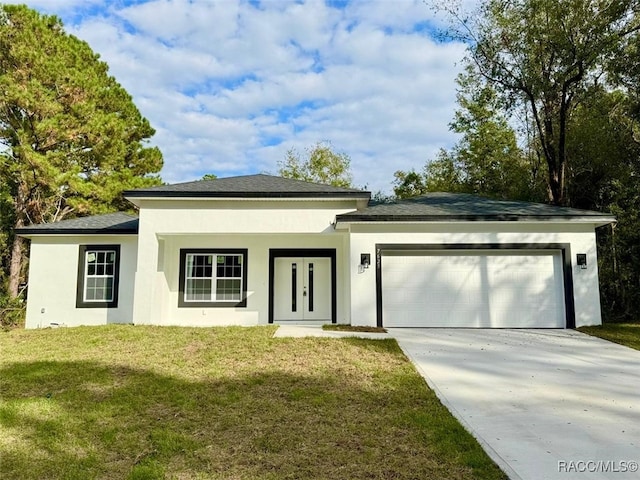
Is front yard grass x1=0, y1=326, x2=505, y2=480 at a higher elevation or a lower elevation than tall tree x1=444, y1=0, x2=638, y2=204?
lower

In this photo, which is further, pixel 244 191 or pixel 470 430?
pixel 244 191

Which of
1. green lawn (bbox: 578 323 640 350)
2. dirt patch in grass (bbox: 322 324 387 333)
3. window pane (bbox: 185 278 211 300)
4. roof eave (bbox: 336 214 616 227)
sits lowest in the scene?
green lawn (bbox: 578 323 640 350)

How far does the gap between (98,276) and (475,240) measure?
1076 centimetres

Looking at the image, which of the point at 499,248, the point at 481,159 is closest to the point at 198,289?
the point at 499,248

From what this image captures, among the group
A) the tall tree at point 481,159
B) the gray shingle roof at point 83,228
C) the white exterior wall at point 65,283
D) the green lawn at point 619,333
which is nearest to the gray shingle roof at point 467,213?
the green lawn at point 619,333

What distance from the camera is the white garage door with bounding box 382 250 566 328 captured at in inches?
412

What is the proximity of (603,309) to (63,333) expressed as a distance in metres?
15.3

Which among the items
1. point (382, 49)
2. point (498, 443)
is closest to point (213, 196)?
point (382, 49)

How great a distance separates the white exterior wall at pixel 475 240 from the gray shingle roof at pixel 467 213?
22 centimetres

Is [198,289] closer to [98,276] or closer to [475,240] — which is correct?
[98,276]

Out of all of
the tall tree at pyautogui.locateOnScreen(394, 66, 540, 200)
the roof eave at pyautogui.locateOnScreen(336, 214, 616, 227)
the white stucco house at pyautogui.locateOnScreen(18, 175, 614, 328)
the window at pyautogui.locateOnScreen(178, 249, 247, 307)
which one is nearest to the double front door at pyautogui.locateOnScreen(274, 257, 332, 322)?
the white stucco house at pyautogui.locateOnScreen(18, 175, 614, 328)

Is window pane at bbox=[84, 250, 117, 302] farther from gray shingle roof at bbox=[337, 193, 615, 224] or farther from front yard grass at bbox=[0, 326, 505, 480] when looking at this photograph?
gray shingle roof at bbox=[337, 193, 615, 224]

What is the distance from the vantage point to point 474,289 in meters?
10.6

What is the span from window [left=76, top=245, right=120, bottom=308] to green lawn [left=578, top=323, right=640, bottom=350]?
Answer: 12.7 m
